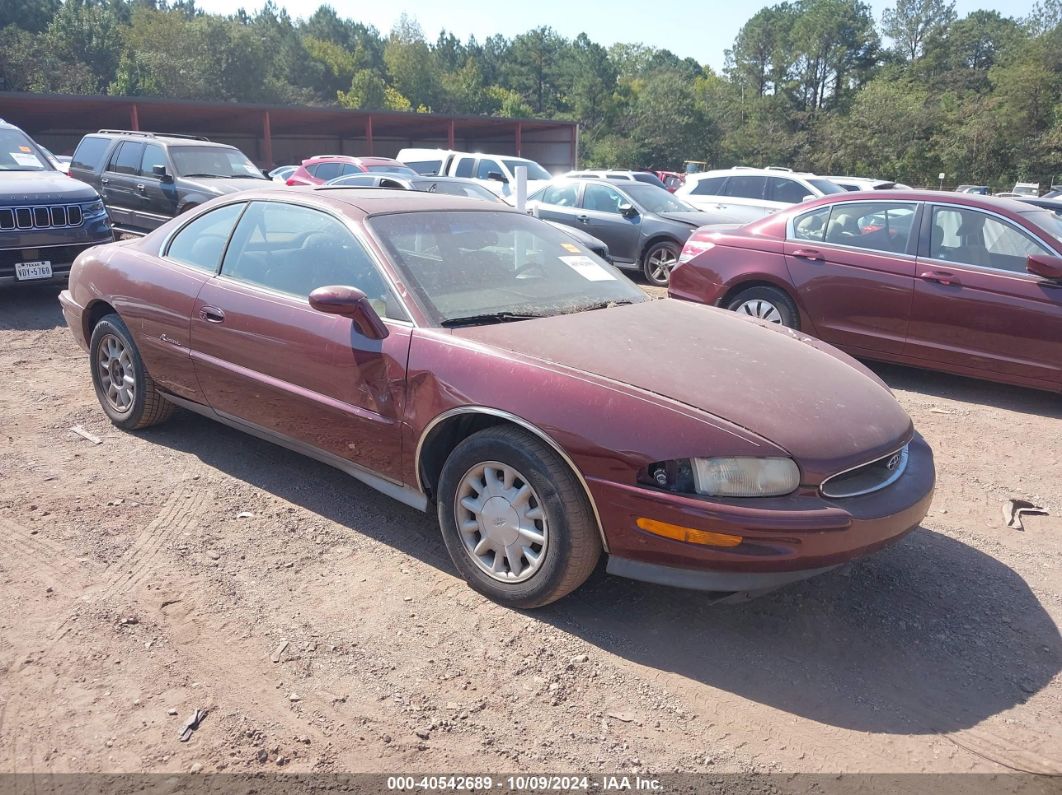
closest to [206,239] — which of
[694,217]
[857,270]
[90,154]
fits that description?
[857,270]

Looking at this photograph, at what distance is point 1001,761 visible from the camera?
8.40ft

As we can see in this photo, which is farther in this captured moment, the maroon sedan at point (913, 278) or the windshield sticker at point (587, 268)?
the maroon sedan at point (913, 278)

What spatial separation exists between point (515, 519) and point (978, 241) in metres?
4.96

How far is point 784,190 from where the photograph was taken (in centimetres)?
1464

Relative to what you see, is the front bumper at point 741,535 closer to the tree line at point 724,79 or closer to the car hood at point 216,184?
the car hood at point 216,184

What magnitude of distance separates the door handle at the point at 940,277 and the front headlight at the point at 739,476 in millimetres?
4229

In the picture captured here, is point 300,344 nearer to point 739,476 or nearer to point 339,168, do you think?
point 739,476

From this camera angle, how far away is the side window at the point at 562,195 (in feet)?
42.6

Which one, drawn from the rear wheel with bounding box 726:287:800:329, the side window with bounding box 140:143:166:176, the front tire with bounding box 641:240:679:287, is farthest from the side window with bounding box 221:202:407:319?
the side window with bounding box 140:143:166:176

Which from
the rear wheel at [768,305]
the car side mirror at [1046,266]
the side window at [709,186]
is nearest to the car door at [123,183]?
the rear wheel at [768,305]

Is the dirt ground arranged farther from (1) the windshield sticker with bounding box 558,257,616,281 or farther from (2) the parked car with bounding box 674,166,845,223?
(2) the parked car with bounding box 674,166,845,223

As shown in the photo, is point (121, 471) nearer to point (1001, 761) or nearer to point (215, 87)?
point (1001, 761)

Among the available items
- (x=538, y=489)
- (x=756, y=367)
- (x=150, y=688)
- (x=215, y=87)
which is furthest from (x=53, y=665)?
(x=215, y=87)

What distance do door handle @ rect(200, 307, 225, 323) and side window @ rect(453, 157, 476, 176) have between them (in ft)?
52.1
